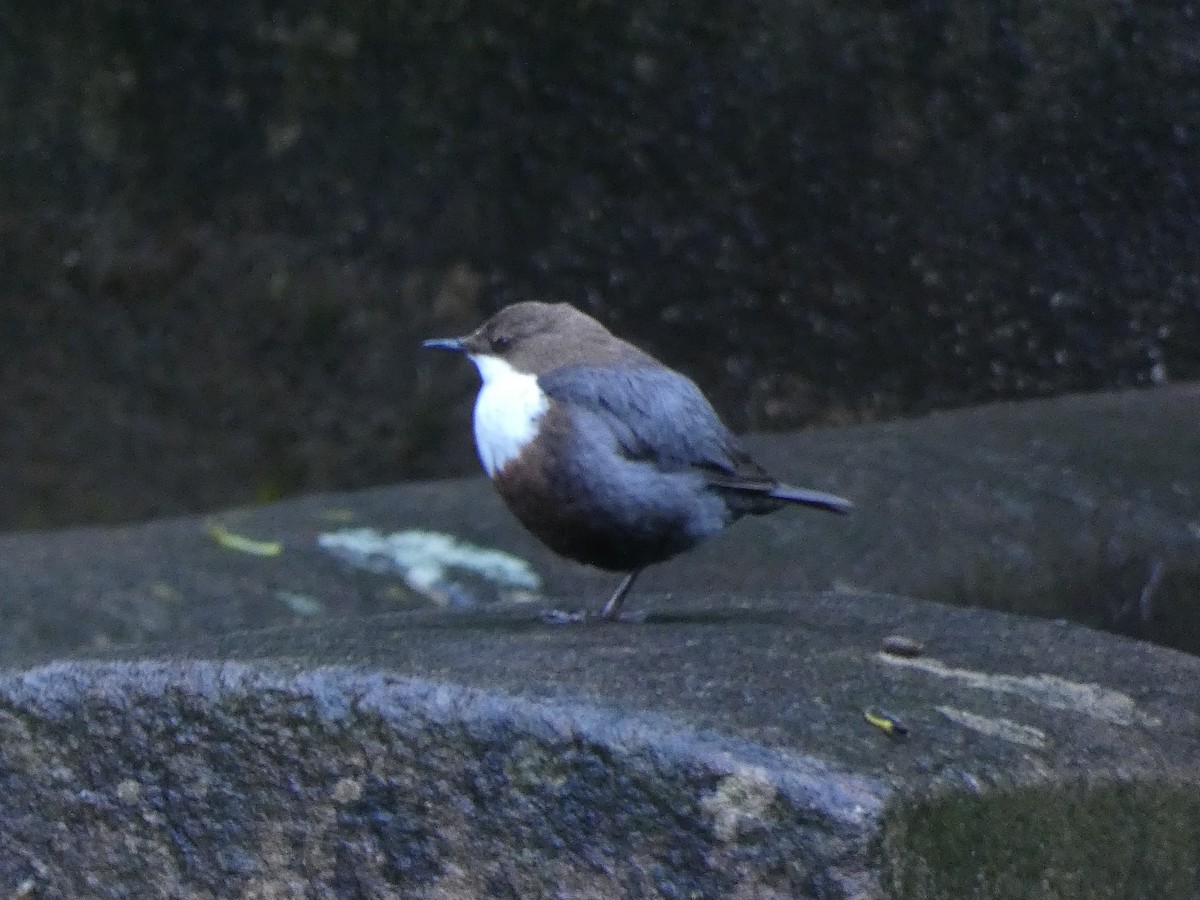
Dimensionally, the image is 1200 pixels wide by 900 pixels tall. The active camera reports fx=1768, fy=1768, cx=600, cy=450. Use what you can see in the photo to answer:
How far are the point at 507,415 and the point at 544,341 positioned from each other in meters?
0.18

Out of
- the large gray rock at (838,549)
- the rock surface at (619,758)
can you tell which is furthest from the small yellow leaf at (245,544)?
the rock surface at (619,758)

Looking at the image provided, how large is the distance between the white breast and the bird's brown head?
0.04m

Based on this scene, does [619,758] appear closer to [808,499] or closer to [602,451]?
[602,451]

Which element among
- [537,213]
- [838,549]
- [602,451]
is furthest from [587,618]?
[537,213]

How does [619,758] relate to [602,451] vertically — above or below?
below

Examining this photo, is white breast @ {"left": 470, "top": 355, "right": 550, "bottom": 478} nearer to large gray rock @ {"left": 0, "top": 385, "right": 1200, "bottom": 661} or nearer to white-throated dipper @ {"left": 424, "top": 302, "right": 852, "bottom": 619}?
white-throated dipper @ {"left": 424, "top": 302, "right": 852, "bottom": 619}

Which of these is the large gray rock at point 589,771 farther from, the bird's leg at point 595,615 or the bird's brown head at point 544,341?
the bird's brown head at point 544,341

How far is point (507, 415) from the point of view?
2818 millimetres

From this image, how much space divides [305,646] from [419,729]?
1.17 feet

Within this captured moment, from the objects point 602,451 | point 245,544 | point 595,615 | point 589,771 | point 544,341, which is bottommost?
point 245,544

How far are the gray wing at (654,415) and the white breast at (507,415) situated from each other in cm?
3

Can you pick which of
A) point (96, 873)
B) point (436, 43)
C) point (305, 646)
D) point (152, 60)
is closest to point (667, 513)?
point (305, 646)

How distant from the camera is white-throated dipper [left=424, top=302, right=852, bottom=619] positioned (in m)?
2.76

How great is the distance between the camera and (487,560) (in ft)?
12.5
